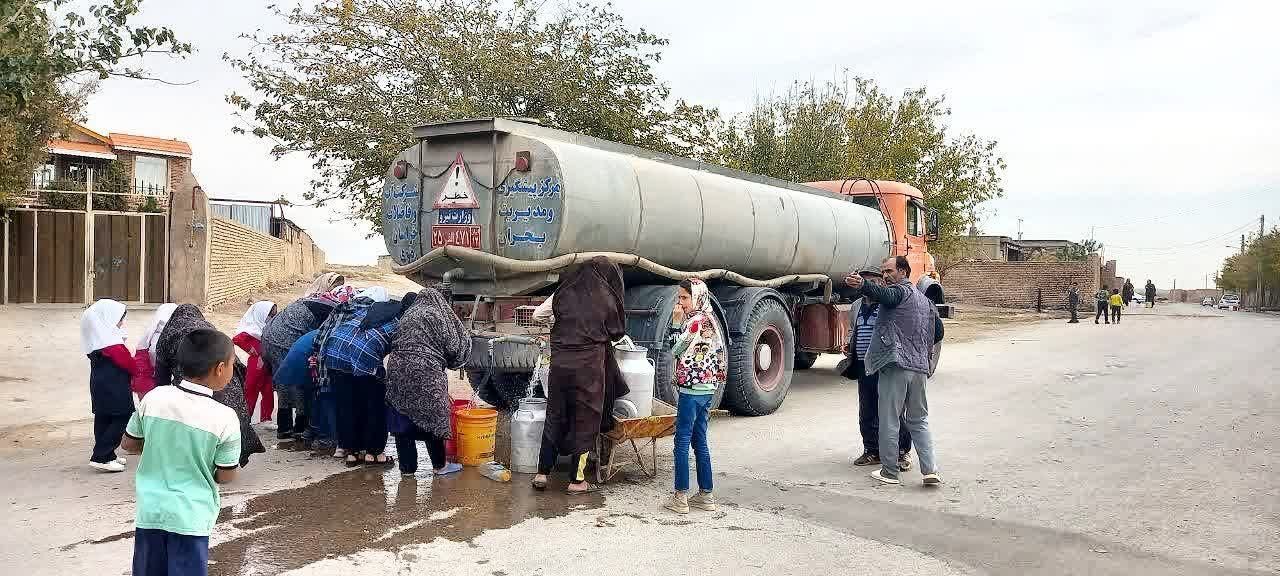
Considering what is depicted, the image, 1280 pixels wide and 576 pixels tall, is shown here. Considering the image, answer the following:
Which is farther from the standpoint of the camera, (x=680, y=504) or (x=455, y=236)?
(x=455, y=236)

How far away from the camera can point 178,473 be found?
3119mm

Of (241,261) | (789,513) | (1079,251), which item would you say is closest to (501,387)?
(789,513)

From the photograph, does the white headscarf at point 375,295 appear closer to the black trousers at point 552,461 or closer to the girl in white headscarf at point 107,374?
the girl in white headscarf at point 107,374

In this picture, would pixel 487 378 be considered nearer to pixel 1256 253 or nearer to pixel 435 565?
pixel 435 565

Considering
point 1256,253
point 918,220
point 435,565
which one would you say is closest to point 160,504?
point 435,565

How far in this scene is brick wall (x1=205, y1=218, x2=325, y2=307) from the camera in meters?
17.0

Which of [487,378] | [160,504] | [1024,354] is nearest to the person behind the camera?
[160,504]

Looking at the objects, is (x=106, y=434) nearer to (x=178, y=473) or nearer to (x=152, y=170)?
(x=178, y=473)

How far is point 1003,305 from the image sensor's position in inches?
1567

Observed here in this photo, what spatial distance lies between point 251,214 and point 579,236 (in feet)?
65.9

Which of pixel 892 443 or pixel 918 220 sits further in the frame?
pixel 918 220

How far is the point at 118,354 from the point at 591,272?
345 cm

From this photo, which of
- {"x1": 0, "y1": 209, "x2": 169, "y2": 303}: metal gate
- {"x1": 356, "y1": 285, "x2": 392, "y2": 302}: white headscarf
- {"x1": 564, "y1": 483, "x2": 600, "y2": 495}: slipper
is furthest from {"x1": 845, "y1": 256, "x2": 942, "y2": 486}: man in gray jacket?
{"x1": 0, "y1": 209, "x2": 169, "y2": 303}: metal gate

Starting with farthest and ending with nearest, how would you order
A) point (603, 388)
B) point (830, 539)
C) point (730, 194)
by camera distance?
point (730, 194), point (603, 388), point (830, 539)
